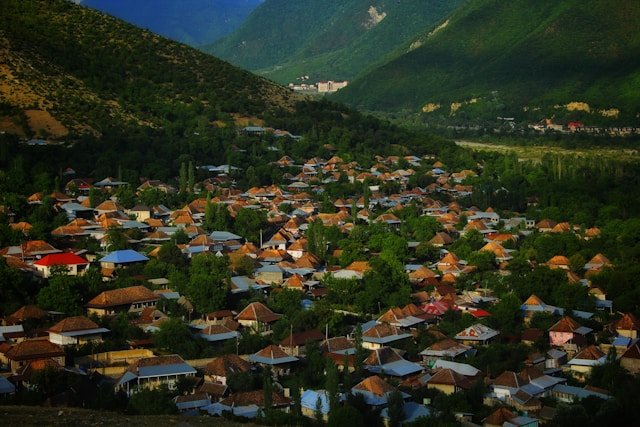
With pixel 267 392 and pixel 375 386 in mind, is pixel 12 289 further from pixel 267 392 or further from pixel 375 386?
pixel 375 386

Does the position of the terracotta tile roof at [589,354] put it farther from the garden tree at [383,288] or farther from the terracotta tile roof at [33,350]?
the terracotta tile roof at [33,350]

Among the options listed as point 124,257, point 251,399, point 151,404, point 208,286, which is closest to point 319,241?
point 124,257

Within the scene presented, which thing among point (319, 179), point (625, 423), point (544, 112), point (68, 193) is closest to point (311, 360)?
point (625, 423)

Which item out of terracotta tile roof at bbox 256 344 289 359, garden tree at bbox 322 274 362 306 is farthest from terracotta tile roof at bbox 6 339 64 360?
garden tree at bbox 322 274 362 306

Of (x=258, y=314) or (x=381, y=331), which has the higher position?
(x=258, y=314)

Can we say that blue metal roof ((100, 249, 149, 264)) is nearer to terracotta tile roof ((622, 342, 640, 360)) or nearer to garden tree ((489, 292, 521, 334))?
garden tree ((489, 292, 521, 334))

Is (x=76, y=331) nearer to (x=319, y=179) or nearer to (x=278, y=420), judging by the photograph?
(x=278, y=420)
